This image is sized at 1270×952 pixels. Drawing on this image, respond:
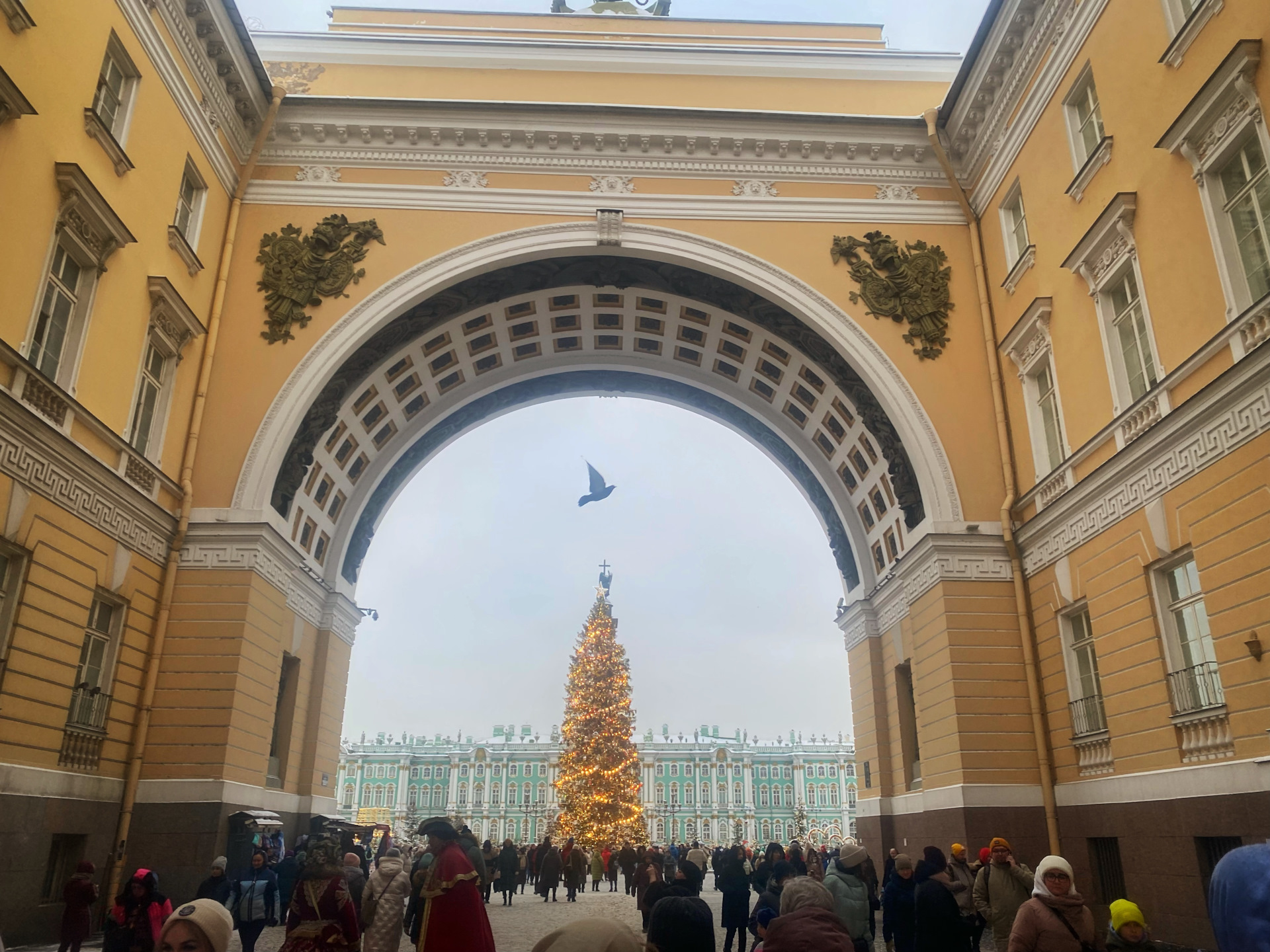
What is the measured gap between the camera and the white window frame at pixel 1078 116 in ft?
50.3

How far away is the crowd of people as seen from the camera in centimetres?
297

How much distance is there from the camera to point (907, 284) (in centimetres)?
1989

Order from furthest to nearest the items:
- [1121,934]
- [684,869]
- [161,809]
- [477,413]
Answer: [477,413] < [161,809] < [684,869] < [1121,934]

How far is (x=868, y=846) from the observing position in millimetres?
20359

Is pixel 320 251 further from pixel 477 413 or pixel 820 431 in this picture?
pixel 820 431

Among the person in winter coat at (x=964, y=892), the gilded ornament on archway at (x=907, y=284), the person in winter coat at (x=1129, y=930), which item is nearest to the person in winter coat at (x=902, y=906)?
the person in winter coat at (x=964, y=892)

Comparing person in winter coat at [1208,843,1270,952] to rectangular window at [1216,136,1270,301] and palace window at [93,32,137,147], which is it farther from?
palace window at [93,32,137,147]

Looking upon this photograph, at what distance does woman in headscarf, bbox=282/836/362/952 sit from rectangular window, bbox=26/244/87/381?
33.4 ft

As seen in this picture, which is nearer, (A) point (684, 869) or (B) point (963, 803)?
(A) point (684, 869)

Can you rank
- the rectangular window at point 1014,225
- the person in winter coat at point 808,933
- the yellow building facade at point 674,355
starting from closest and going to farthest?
the person in winter coat at point 808,933 → the yellow building facade at point 674,355 → the rectangular window at point 1014,225

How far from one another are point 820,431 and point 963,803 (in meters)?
9.66

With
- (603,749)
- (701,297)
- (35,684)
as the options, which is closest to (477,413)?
(701,297)

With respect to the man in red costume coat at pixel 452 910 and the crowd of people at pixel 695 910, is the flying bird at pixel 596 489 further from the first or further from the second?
the man in red costume coat at pixel 452 910

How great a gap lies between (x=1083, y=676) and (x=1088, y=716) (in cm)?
74
